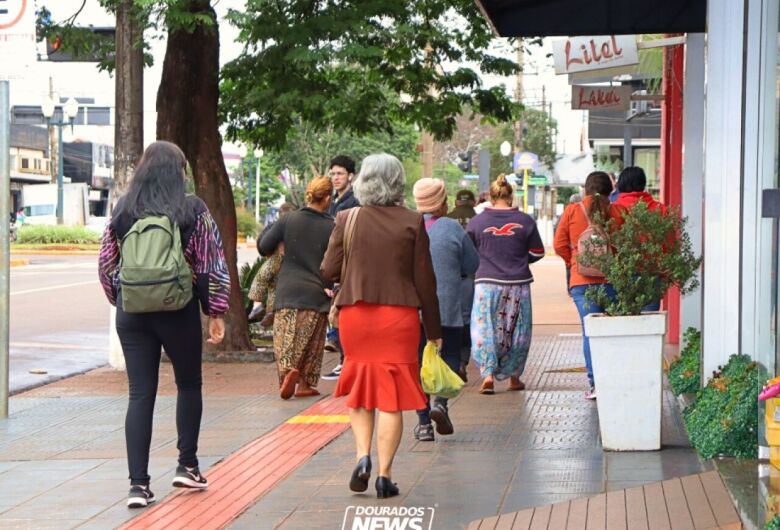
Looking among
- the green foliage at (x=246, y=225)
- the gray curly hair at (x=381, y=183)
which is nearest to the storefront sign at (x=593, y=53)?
the gray curly hair at (x=381, y=183)

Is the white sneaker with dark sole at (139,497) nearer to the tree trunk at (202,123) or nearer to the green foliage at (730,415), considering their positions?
the green foliage at (730,415)

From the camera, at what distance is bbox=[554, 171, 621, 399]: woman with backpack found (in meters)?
10.3

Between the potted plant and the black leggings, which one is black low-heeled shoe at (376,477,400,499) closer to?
the black leggings

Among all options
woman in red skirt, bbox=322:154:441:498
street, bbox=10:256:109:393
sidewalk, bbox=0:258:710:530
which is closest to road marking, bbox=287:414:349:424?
sidewalk, bbox=0:258:710:530

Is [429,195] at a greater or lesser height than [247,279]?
greater

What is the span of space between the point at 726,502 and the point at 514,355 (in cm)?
507

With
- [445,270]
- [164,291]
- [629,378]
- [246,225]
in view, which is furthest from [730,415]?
[246,225]

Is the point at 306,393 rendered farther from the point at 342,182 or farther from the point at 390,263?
the point at 390,263

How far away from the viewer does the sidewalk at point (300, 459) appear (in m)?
7.10

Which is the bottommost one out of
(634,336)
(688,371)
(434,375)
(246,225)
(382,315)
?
(246,225)

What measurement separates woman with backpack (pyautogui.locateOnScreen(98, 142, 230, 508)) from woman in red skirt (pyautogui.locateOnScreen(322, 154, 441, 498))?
0.72 m

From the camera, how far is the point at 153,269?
6.96 metres

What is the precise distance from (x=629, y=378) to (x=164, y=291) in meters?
3.01

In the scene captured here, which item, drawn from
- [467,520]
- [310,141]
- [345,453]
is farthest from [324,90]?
[310,141]
